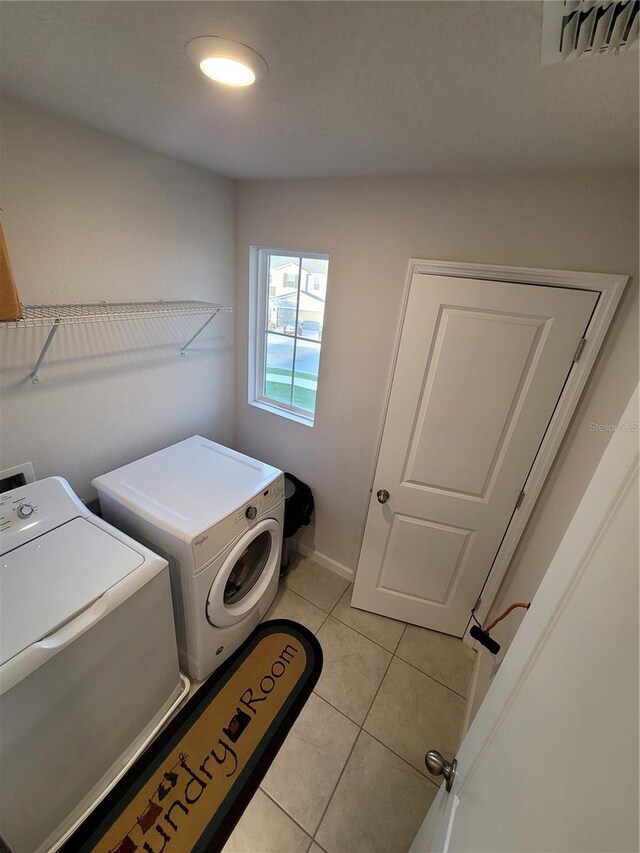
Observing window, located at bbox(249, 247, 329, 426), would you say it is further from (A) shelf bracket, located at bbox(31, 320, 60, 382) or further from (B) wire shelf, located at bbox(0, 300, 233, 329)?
(A) shelf bracket, located at bbox(31, 320, 60, 382)

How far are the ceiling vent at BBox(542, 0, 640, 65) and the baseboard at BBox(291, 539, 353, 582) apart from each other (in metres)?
2.39

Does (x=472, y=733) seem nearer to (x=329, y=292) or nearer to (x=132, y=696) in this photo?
(x=132, y=696)

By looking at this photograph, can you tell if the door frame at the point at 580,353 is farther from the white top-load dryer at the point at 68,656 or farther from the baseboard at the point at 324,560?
the white top-load dryer at the point at 68,656

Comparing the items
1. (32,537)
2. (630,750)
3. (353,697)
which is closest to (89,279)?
(32,537)

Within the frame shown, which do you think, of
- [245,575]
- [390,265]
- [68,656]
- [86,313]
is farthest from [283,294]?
[68,656]

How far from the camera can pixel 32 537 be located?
1.22m

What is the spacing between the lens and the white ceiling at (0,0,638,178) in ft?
1.97

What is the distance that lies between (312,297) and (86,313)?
1114 millimetres

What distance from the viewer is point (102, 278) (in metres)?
1.49

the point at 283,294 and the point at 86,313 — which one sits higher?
the point at 283,294

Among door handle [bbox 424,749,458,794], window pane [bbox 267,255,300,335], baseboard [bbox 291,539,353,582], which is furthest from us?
baseboard [bbox 291,539,353,582]

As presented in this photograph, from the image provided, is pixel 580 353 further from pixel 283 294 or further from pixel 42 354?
pixel 42 354

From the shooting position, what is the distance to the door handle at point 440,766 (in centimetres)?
81

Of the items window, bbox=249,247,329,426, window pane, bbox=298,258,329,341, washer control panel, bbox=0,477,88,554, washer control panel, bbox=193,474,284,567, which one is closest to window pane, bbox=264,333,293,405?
window, bbox=249,247,329,426
